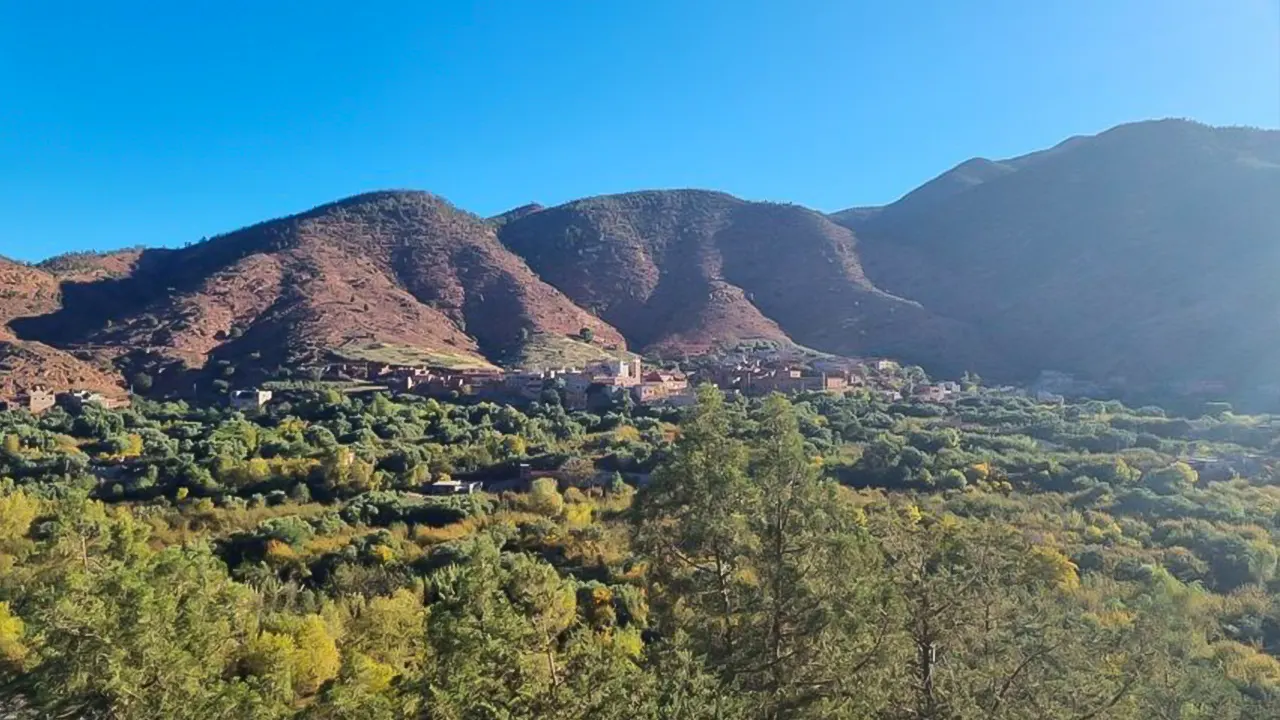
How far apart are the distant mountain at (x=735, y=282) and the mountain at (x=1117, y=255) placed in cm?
36

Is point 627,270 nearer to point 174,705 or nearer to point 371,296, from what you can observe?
point 371,296

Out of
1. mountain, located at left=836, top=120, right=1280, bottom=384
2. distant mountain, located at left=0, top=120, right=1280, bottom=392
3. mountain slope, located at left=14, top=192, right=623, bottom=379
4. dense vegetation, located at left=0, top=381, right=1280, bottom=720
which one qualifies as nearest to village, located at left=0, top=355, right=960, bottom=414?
distant mountain, located at left=0, top=120, right=1280, bottom=392

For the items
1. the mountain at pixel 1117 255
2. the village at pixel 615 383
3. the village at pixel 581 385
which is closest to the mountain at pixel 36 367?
the village at pixel 581 385

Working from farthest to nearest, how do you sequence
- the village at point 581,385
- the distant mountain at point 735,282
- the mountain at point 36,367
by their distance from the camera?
the distant mountain at point 735,282 → the mountain at point 36,367 → the village at point 581,385

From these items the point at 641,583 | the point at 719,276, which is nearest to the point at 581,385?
the point at 641,583

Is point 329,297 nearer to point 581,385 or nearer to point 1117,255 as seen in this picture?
point 581,385

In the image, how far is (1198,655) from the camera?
17.3 metres

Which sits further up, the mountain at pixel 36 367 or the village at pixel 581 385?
the mountain at pixel 36 367

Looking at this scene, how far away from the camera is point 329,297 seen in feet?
281

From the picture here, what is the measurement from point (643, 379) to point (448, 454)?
80.9ft

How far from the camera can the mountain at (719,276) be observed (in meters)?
92.5

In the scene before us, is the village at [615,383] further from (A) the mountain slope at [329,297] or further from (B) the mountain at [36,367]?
(B) the mountain at [36,367]

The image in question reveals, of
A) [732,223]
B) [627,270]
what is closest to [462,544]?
[627,270]

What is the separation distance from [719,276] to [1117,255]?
52.2 meters
